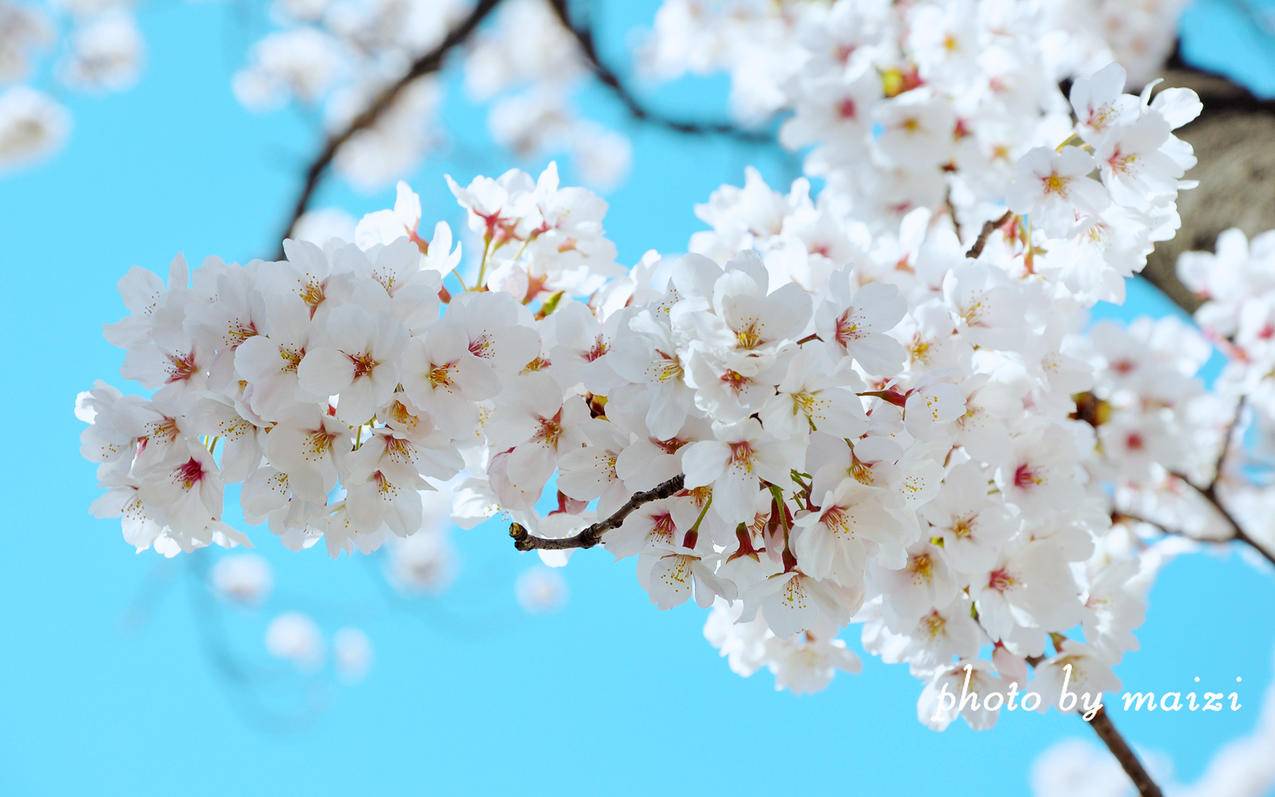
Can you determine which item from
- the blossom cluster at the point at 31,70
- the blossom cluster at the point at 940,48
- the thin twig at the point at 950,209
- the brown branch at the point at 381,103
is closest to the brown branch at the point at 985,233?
the blossom cluster at the point at 940,48

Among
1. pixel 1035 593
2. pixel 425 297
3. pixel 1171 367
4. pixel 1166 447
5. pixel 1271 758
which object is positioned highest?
pixel 425 297

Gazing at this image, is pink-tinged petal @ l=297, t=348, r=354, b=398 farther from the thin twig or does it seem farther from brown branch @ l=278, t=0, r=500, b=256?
brown branch @ l=278, t=0, r=500, b=256

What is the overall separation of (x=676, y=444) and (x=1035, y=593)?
0.55 metres

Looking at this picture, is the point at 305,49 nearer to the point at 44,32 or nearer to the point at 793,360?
the point at 44,32

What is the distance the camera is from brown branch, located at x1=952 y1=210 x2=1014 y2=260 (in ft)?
3.96

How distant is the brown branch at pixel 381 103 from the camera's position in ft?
9.21

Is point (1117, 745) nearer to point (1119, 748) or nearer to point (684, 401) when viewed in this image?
point (1119, 748)

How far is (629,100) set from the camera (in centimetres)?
346

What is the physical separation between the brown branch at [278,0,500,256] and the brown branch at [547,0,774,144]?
58cm

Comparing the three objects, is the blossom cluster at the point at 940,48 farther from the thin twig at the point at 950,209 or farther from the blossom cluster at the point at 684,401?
the blossom cluster at the point at 684,401

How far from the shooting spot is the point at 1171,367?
203cm

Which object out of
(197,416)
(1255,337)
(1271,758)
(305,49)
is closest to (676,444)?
(197,416)

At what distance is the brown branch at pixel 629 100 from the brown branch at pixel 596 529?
273 centimetres

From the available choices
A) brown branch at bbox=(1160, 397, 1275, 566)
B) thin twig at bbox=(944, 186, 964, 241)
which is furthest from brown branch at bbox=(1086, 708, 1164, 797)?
thin twig at bbox=(944, 186, 964, 241)
